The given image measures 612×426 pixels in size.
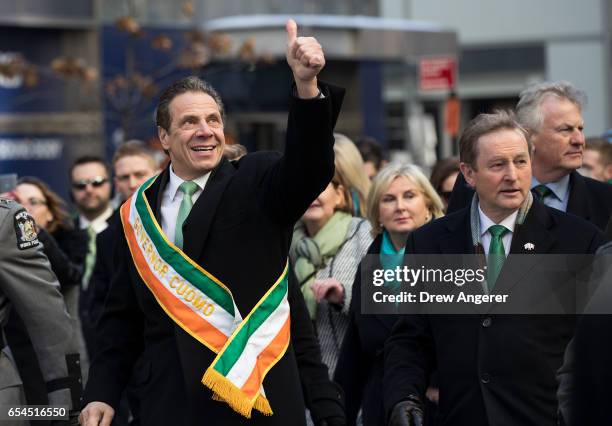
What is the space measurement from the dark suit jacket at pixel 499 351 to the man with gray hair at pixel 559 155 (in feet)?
3.70

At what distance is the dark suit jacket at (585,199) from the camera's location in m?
6.35

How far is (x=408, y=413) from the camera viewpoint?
505 cm

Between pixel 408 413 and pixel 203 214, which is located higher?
pixel 203 214

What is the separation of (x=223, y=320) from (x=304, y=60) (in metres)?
1.09

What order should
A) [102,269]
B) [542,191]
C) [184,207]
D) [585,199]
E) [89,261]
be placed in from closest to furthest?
[184,207] < [585,199] < [542,191] < [102,269] < [89,261]

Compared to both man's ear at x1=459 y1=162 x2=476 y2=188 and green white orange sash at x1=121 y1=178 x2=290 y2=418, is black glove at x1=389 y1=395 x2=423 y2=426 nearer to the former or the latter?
green white orange sash at x1=121 y1=178 x2=290 y2=418

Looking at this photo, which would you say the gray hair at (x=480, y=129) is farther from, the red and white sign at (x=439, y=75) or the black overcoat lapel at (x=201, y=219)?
the red and white sign at (x=439, y=75)

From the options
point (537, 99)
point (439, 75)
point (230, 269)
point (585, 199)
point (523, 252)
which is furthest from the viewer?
point (439, 75)

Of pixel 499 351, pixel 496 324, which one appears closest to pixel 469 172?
pixel 496 324

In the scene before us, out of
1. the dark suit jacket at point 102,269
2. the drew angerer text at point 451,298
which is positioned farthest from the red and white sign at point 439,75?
the drew angerer text at point 451,298

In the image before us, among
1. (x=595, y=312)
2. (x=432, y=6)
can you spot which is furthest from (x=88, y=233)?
(x=432, y=6)

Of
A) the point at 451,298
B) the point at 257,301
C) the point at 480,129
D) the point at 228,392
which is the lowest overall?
the point at 228,392

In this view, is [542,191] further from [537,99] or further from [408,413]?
[408,413]

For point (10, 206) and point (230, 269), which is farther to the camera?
point (10, 206)
